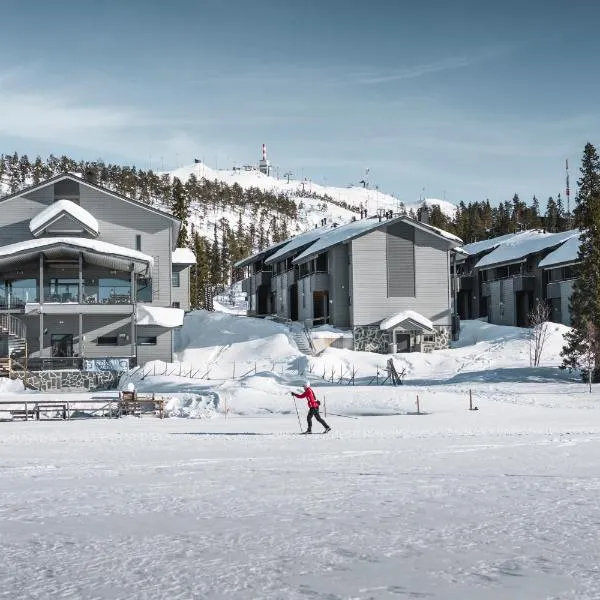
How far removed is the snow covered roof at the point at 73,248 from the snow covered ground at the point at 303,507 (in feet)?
49.9

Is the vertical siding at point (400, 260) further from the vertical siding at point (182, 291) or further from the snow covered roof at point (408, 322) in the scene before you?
the vertical siding at point (182, 291)

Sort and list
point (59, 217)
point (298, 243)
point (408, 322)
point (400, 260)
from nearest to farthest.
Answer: point (59, 217)
point (408, 322)
point (400, 260)
point (298, 243)

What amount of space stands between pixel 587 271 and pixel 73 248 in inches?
1041

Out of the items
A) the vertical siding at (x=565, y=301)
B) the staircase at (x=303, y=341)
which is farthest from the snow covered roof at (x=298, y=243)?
the vertical siding at (x=565, y=301)

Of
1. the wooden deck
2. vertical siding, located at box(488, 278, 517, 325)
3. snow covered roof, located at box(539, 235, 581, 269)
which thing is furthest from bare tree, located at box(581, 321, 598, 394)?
vertical siding, located at box(488, 278, 517, 325)

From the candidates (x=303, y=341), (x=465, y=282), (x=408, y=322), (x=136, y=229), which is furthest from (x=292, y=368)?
(x=465, y=282)

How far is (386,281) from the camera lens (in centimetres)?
5197

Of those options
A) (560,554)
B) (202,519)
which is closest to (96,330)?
(202,519)

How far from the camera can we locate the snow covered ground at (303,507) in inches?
276

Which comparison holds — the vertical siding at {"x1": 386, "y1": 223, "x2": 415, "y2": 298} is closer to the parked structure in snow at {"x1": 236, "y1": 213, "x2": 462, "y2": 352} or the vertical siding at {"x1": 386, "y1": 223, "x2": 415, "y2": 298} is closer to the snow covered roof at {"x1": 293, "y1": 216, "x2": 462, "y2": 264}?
the parked structure in snow at {"x1": 236, "y1": 213, "x2": 462, "y2": 352}

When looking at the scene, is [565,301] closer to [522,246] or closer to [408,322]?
[522,246]

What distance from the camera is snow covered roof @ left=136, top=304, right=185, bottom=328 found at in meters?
43.0

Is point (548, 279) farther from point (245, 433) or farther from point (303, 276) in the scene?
point (245, 433)

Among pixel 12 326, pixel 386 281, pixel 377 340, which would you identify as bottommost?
pixel 377 340
